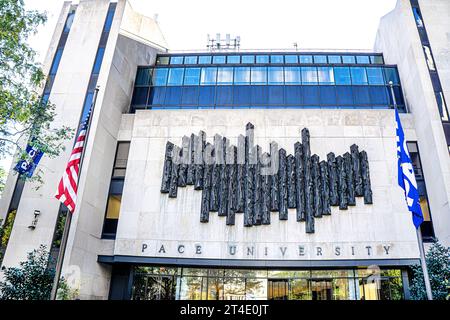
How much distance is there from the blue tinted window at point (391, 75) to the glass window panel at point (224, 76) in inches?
490

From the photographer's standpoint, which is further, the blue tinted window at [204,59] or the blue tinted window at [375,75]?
the blue tinted window at [204,59]

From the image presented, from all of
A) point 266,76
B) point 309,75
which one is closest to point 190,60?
point 266,76

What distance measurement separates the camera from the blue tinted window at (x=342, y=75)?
85.4ft

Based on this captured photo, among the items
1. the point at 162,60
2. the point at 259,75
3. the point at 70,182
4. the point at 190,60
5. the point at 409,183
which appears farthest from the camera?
the point at 162,60

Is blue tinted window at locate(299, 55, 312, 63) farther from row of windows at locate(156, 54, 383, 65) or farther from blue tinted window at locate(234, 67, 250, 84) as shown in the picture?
blue tinted window at locate(234, 67, 250, 84)

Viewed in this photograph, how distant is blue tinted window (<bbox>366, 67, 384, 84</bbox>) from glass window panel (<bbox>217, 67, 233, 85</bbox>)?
11.1m

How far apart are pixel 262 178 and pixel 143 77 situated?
44.7 ft

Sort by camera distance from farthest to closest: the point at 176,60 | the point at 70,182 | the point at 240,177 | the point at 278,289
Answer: the point at 176,60 < the point at 240,177 < the point at 278,289 < the point at 70,182

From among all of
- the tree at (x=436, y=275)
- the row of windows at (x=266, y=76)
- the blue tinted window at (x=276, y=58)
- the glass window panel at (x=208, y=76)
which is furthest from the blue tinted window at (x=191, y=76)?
the tree at (x=436, y=275)

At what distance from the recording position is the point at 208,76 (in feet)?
87.9

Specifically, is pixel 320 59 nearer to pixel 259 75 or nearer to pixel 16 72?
pixel 259 75

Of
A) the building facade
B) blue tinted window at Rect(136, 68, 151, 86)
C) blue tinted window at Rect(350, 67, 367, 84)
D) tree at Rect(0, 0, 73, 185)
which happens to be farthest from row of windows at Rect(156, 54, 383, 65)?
tree at Rect(0, 0, 73, 185)

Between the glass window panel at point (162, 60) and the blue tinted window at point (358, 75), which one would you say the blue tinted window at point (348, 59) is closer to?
the blue tinted window at point (358, 75)
